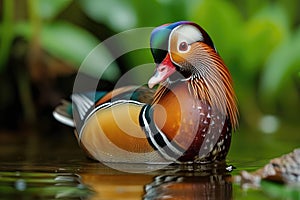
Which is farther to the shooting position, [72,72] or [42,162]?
[72,72]

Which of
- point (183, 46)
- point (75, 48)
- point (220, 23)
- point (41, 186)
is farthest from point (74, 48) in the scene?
point (41, 186)

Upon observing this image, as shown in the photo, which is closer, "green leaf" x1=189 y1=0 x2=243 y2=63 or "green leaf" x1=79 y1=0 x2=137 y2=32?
"green leaf" x1=189 y1=0 x2=243 y2=63

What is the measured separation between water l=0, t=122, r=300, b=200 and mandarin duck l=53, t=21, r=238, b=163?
0.03 meters

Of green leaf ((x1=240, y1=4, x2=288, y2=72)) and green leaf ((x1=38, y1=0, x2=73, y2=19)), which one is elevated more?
green leaf ((x1=38, y1=0, x2=73, y2=19))

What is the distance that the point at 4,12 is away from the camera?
2270 mm

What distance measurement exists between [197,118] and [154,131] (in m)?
0.07

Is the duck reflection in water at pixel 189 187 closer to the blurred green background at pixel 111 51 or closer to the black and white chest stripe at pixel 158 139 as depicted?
the black and white chest stripe at pixel 158 139

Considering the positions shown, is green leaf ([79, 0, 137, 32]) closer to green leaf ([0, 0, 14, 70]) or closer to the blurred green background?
the blurred green background

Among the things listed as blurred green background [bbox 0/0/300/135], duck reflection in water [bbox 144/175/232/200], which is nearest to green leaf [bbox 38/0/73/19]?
blurred green background [bbox 0/0/300/135]

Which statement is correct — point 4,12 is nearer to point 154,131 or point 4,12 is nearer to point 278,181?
point 154,131

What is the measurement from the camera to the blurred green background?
208 centimetres

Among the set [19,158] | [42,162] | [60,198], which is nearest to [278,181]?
[60,198]

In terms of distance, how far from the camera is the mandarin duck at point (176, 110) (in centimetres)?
104

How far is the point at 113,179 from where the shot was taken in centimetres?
98
